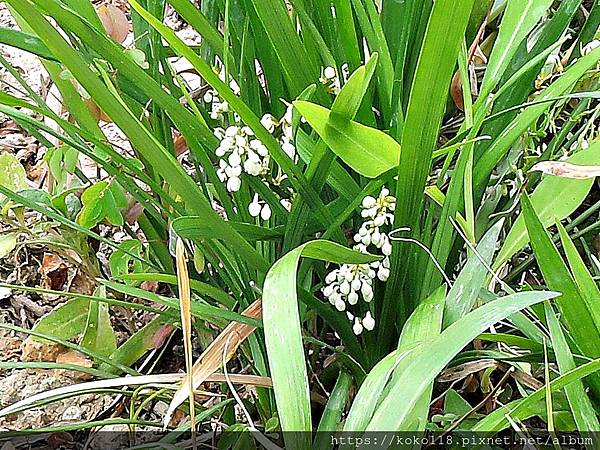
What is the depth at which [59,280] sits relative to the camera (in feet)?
3.34

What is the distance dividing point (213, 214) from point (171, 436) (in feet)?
0.90

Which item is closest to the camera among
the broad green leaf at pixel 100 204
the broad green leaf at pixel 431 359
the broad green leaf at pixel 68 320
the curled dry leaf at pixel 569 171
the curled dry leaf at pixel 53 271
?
the broad green leaf at pixel 431 359

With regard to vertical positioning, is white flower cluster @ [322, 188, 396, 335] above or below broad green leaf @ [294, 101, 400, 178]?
below

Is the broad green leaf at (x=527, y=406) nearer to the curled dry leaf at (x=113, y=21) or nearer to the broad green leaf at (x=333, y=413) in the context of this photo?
the broad green leaf at (x=333, y=413)

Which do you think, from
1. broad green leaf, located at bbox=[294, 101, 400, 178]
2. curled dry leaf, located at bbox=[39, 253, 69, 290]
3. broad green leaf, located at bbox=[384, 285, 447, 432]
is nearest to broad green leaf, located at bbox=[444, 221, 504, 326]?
broad green leaf, located at bbox=[384, 285, 447, 432]

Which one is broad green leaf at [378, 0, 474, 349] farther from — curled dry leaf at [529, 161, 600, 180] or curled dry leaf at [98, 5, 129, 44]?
curled dry leaf at [98, 5, 129, 44]

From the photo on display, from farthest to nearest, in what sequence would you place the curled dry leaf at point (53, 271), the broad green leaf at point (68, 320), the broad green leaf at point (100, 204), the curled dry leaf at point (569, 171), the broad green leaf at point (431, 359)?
1. the curled dry leaf at point (53, 271)
2. the broad green leaf at point (68, 320)
3. the broad green leaf at point (100, 204)
4. the curled dry leaf at point (569, 171)
5. the broad green leaf at point (431, 359)

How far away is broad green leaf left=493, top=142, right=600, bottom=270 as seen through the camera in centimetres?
67

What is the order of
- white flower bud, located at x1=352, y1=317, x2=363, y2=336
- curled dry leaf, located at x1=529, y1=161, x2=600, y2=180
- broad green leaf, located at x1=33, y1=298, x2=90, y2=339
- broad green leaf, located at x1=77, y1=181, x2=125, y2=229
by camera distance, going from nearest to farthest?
1. curled dry leaf, located at x1=529, y1=161, x2=600, y2=180
2. white flower bud, located at x1=352, y1=317, x2=363, y2=336
3. broad green leaf, located at x1=77, y1=181, x2=125, y2=229
4. broad green leaf, located at x1=33, y1=298, x2=90, y2=339

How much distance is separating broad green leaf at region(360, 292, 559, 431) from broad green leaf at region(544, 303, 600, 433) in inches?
2.6

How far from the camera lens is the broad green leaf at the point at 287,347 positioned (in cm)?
45

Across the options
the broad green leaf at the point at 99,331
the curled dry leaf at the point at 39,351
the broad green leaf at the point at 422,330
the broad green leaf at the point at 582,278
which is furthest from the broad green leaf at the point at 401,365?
the curled dry leaf at the point at 39,351

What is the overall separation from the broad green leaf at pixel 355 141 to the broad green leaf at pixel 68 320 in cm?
45

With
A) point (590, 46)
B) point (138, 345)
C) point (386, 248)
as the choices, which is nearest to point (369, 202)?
point (386, 248)
